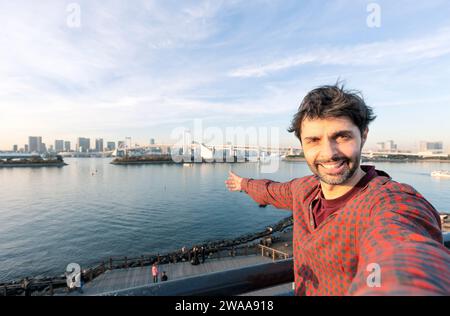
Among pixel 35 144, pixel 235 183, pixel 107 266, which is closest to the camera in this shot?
pixel 235 183

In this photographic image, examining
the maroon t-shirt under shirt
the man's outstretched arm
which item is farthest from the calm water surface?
the maroon t-shirt under shirt

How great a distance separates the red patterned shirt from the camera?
401mm

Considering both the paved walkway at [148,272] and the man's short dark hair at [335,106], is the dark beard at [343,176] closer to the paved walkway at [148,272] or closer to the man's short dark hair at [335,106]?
the man's short dark hair at [335,106]

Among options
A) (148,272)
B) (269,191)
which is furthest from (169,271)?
(269,191)

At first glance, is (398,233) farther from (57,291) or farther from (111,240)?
(111,240)

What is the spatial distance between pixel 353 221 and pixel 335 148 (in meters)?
0.22

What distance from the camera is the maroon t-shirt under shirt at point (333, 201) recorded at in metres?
0.73

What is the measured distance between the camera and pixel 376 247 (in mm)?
539

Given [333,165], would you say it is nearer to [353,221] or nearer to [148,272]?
[353,221]

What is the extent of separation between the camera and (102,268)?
25.5 feet

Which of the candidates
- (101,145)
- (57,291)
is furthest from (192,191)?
(101,145)

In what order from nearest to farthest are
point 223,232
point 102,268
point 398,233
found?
point 398,233
point 102,268
point 223,232

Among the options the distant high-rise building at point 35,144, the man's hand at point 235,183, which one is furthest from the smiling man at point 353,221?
the distant high-rise building at point 35,144

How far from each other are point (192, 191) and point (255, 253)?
17.8 m
